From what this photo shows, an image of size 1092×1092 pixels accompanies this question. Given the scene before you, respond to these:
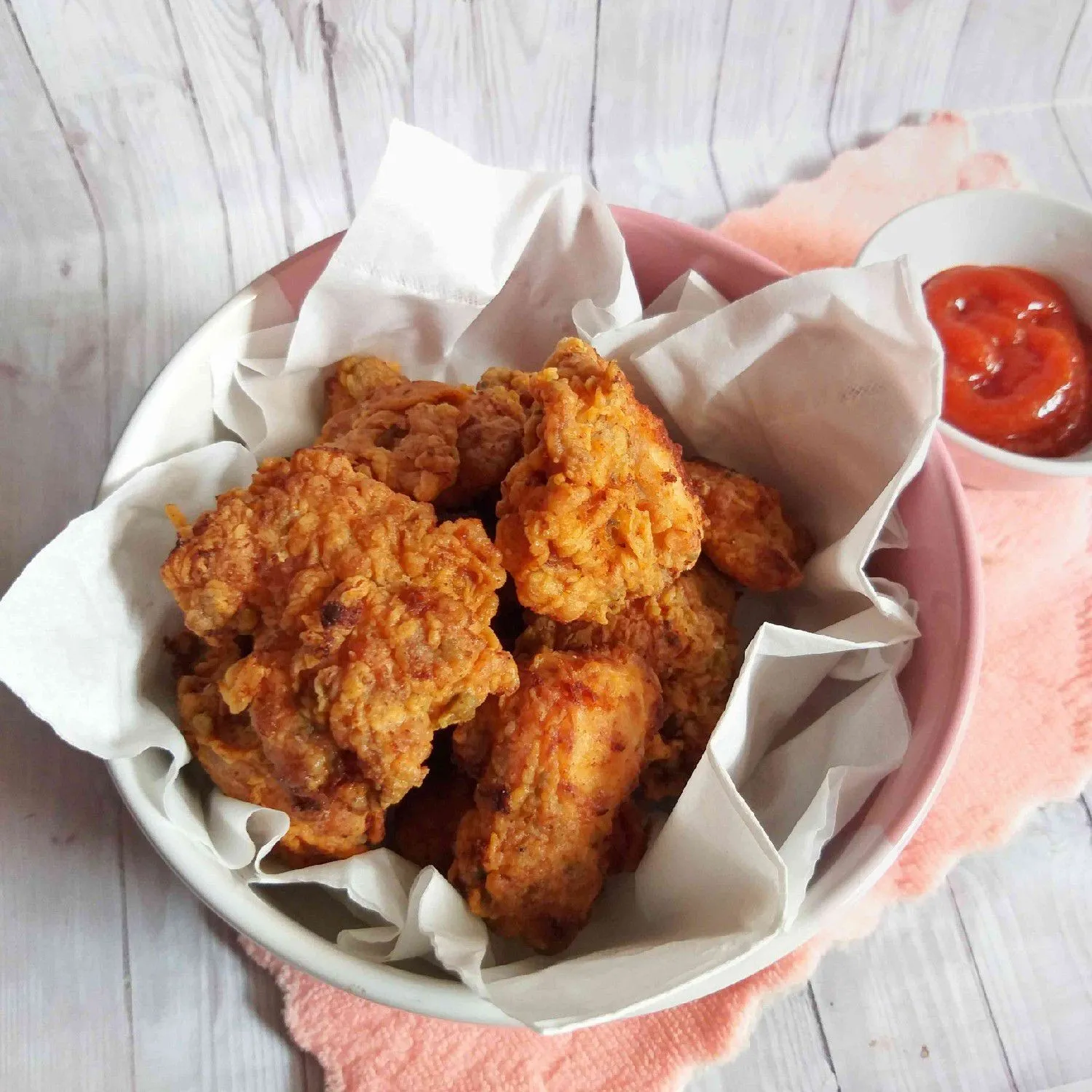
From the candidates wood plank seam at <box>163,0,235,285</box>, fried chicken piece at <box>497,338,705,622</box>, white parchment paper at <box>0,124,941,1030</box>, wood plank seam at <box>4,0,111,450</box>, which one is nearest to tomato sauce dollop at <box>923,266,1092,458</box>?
white parchment paper at <box>0,124,941,1030</box>

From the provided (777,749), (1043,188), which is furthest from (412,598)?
(1043,188)

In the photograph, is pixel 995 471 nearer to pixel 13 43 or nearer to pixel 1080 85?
pixel 1080 85

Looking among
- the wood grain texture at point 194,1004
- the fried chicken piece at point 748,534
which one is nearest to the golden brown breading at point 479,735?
the fried chicken piece at point 748,534

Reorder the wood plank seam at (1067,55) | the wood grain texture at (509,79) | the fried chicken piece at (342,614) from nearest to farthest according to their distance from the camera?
the fried chicken piece at (342,614), the wood grain texture at (509,79), the wood plank seam at (1067,55)

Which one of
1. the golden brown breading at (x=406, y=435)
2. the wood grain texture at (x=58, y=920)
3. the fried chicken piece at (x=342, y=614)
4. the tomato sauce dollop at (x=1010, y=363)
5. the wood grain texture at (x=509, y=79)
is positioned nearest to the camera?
the fried chicken piece at (x=342, y=614)

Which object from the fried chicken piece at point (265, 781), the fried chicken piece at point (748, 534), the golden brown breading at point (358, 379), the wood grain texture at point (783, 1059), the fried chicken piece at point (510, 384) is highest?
the fried chicken piece at point (510, 384)

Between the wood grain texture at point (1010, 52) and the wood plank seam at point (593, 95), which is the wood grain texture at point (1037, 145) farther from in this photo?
the wood plank seam at point (593, 95)

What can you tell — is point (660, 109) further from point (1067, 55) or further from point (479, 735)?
point (479, 735)
